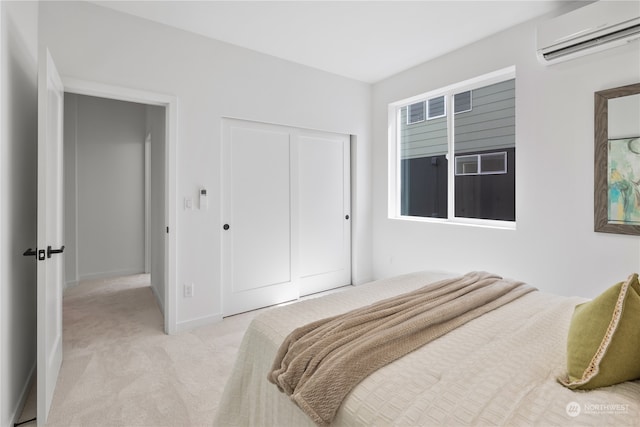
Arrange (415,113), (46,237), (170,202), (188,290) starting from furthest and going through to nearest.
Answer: (415,113)
(188,290)
(170,202)
(46,237)

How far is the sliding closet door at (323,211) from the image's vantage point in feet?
12.9

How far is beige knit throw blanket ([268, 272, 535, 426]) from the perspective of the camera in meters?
1.08

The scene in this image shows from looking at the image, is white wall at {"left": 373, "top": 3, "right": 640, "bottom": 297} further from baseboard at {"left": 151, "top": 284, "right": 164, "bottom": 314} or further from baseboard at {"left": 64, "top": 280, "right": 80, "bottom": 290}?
baseboard at {"left": 64, "top": 280, "right": 80, "bottom": 290}

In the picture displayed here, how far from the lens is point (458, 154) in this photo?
3.65 meters

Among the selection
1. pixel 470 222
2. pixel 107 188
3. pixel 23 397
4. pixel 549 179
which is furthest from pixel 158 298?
pixel 549 179

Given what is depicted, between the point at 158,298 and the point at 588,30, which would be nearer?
the point at 588,30

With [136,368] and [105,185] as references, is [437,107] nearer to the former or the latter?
[136,368]

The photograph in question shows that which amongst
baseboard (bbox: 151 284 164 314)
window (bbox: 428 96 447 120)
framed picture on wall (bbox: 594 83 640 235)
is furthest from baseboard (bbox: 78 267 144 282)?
framed picture on wall (bbox: 594 83 640 235)

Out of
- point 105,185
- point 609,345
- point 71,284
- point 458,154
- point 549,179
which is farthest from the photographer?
point 105,185

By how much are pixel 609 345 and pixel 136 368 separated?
2618mm

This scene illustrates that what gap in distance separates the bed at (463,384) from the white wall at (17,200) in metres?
1.15

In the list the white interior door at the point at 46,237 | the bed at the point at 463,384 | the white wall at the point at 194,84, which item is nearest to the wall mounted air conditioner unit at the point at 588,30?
the bed at the point at 463,384

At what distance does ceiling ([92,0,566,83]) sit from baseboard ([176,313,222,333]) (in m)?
2.63

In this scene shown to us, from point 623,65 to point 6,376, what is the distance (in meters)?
4.20
